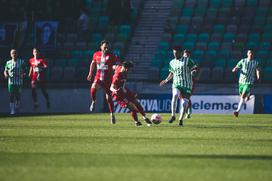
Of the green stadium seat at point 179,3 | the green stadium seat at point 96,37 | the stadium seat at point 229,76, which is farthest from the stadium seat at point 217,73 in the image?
the green stadium seat at point 96,37

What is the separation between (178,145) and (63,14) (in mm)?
23925

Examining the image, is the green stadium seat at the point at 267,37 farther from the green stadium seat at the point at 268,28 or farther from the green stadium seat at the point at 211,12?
the green stadium seat at the point at 211,12

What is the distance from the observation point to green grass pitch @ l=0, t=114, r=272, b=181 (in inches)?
370

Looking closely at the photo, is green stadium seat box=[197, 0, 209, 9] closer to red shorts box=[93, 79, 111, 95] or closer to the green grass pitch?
red shorts box=[93, 79, 111, 95]

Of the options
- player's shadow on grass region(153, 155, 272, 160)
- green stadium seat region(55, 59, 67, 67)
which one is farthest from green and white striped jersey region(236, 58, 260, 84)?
player's shadow on grass region(153, 155, 272, 160)

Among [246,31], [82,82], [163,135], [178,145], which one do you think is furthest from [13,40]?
[178,145]

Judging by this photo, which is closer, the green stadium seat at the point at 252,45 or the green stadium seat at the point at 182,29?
the green stadium seat at the point at 252,45

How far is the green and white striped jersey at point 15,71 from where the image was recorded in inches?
1126

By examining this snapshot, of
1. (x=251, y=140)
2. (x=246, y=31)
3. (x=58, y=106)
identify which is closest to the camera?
(x=251, y=140)

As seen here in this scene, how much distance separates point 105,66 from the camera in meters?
21.4

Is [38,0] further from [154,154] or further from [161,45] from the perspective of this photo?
[154,154]

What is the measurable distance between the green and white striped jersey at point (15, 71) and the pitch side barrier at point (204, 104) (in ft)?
14.6

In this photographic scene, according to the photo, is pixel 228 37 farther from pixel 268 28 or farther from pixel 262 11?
pixel 262 11

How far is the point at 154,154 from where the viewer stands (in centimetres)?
1172
